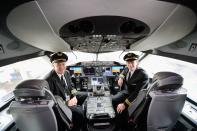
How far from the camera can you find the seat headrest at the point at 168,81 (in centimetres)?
205

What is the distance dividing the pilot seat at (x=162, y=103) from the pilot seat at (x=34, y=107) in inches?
45.7

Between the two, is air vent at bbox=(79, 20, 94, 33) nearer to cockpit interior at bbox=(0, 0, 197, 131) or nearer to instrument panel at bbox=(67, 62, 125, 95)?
cockpit interior at bbox=(0, 0, 197, 131)

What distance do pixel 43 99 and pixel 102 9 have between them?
117 centimetres

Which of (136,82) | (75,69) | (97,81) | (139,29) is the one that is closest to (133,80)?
(136,82)

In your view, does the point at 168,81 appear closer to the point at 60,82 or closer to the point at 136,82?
the point at 136,82

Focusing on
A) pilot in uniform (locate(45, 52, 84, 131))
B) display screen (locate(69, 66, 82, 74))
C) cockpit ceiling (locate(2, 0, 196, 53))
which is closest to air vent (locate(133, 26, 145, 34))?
cockpit ceiling (locate(2, 0, 196, 53))

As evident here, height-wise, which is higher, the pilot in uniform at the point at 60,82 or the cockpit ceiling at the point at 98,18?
the cockpit ceiling at the point at 98,18

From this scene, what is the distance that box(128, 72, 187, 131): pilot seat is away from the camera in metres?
2.10

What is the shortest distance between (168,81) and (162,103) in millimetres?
301

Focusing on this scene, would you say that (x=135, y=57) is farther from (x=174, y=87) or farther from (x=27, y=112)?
(x=27, y=112)

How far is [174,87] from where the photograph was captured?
212cm

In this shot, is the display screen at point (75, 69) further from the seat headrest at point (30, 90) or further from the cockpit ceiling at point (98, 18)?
the seat headrest at point (30, 90)

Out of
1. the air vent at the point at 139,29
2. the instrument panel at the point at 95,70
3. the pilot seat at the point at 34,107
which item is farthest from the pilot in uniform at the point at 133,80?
the pilot seat at the point at 34,107

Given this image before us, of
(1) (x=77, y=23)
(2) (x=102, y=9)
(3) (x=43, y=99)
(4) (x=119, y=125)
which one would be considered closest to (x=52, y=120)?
(3) (x=43, y=99)
